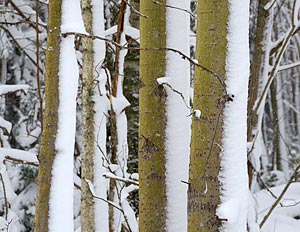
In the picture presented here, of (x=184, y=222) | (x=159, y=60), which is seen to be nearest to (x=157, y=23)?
(x=159, y=60)

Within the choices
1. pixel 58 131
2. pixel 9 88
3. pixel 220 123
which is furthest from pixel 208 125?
pixel 9 88

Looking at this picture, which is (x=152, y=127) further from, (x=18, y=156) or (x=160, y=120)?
(x=18, y=156)

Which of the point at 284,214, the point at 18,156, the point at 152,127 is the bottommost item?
the point at 284,214

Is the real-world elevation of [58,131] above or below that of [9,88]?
below

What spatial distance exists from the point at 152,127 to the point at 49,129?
504mm

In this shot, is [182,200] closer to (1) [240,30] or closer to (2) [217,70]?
(2) [217,70]

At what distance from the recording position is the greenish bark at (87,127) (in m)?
3.05

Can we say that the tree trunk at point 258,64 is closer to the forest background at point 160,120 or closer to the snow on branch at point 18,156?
the forest background at point 160,120

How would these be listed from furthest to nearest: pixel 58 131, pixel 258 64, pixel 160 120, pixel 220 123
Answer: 1. pixel 258 64
2. pixel 160 120
3. pixel 58 131
4. pixel 220 123

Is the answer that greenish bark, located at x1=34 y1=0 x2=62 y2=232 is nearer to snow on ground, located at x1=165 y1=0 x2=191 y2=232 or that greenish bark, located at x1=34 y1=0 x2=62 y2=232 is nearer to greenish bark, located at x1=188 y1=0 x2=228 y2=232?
snow on ground, located at x1=165 y1=0 x2=191 y2=232

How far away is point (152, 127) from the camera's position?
2.36 m

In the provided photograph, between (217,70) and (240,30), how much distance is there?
0.60 feet

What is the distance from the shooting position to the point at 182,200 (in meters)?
2.36

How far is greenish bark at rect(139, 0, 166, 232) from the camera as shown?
2.32m
